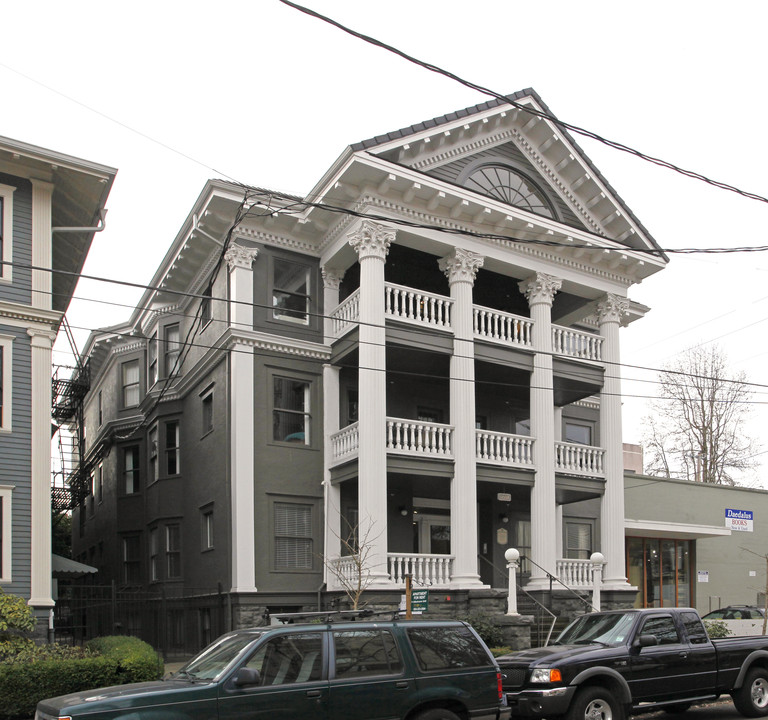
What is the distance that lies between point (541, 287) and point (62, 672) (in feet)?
50.0

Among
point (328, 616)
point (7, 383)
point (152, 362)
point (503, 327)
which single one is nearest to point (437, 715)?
point (328, 616)

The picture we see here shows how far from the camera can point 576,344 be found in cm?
2555

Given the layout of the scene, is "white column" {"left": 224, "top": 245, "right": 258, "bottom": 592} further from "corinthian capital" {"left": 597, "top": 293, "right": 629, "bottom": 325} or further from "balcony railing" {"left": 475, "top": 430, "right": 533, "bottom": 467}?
"corinthian capital" {"left": 597, "top": 293, "right": 629, "bottom": 325}

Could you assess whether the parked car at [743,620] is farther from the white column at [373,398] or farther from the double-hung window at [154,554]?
the double-hung window at [154,554]

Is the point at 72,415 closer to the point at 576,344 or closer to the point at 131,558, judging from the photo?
the point at 131,558

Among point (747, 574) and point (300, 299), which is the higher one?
point (300, 299)

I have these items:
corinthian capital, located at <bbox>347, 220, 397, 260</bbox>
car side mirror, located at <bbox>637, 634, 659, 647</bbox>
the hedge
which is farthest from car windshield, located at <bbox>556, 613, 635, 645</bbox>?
corinthian capital, located at <bbox>347, 220, 397, 260</bbox>

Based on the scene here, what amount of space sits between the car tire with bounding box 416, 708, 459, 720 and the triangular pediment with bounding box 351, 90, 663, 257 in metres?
14.5

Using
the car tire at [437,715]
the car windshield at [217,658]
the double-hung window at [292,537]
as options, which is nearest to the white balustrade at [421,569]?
the double-hung window at [292,537]

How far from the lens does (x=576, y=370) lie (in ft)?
Result: 82.3

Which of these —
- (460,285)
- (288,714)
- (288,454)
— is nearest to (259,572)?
(288,454)

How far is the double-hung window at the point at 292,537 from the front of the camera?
72.5ft

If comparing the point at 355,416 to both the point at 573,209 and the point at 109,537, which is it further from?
the point at 109,537

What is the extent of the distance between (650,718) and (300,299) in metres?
13.6
